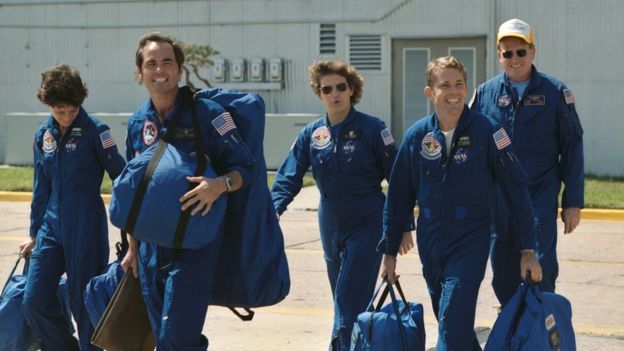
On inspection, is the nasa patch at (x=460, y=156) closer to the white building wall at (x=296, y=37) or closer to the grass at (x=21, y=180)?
the grass at (x=21, y=180)

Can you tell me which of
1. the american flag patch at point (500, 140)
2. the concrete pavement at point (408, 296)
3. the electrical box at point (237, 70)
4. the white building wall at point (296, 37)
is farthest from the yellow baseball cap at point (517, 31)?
the electrical box at point (237, 70)

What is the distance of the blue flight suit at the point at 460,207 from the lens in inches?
230

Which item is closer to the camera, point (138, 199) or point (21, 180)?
point (138, 199)

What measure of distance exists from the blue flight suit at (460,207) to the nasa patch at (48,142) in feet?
6.88

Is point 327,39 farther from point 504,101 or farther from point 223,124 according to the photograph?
point 223,124

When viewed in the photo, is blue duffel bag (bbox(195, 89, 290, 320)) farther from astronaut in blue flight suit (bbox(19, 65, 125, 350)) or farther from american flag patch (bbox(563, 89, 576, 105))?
american flag patch (bbox(563, 89, 576, 105))

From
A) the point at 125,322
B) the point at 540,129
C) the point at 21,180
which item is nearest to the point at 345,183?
the point at 540,129

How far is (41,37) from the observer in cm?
2502

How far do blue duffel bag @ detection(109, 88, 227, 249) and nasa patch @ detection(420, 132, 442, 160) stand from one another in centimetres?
117

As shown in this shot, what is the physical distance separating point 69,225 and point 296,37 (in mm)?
16547

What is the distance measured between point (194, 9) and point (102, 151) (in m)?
17.2

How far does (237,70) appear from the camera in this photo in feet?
76.0

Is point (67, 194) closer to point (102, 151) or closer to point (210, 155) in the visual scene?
point (102, 151)

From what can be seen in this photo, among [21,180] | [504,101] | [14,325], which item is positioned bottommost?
[21,180]
